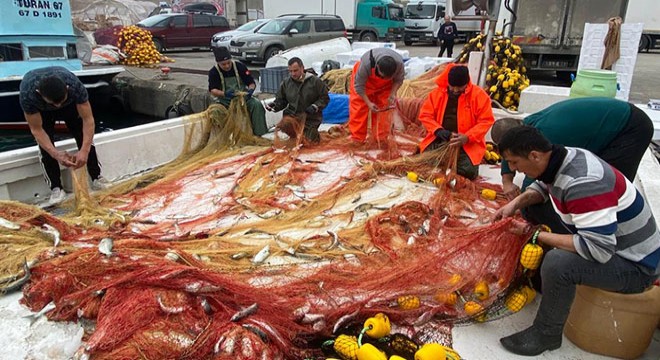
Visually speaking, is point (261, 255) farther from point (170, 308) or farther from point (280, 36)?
point (280, 36)

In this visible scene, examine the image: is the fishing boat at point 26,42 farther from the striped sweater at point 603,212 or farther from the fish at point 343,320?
the striped sweater at point 603,212

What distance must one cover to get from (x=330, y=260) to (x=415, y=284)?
0.70 metres

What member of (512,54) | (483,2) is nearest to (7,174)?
(483,2)

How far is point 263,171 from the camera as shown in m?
5.37

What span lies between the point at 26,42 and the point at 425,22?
20892 millimetres

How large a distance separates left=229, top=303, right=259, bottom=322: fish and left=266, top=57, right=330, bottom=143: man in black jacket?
417cm

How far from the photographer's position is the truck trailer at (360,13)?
68.9 feet

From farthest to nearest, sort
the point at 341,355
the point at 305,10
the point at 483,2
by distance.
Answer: the point at 305,10 → the point at 483,2 → the point at 341,355

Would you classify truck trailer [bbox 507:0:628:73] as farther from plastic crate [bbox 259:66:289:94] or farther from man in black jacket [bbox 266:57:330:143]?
man in black jacket [bbox 266:57:330:143]

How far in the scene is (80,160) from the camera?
4.61m

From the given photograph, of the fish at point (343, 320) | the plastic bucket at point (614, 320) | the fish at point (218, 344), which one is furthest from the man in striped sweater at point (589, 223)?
the fish at point (218, 344)

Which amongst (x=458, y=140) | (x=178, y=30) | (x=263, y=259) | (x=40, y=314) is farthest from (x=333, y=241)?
(x=178, y=30)

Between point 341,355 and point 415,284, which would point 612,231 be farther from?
point 341,355

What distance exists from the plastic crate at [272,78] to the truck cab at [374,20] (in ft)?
52.1
